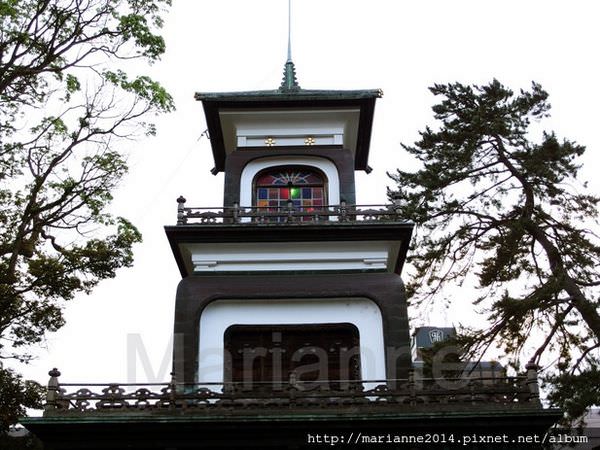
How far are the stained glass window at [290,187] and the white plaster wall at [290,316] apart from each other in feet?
10.0

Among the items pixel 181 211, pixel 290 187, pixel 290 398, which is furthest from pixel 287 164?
pixel 290 398

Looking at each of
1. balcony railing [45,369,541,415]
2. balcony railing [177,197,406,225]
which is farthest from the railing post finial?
balcony railing [45,369,541,415]

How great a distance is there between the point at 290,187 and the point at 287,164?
2.19ft

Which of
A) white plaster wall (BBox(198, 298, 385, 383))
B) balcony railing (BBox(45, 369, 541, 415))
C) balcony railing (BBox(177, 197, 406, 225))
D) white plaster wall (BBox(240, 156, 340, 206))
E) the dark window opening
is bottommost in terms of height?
balcony railing (BBox(45, 369, 541, 415))

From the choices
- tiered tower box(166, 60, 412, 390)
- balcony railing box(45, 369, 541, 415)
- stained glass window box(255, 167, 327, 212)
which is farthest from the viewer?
stained glass window box(255, 167, 327, 212)

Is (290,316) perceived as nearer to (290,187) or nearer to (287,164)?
(290,187)

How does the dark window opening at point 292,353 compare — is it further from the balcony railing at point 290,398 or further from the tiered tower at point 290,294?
the balcony railing at point 290,398

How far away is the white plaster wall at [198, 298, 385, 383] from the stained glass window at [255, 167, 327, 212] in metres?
3.05

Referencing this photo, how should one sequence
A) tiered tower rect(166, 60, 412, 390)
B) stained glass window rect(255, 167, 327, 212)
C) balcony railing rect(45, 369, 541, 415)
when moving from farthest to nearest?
stained glass window rect(255, 167, 327, 212) < tiered tower rect(166, 60, 412, 390) < balcony railing rect(45, 369, 541, 415)

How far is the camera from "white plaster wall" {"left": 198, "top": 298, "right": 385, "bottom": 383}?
14.6 m

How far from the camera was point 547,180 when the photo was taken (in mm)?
20094

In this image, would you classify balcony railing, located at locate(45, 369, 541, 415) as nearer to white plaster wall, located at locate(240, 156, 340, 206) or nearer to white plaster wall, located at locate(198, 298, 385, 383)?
white plaster wall, located at locate(198, 298, 385, 383)

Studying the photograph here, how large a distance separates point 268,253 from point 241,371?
2.84m

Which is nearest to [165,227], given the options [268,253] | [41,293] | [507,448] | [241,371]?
[268,253]
